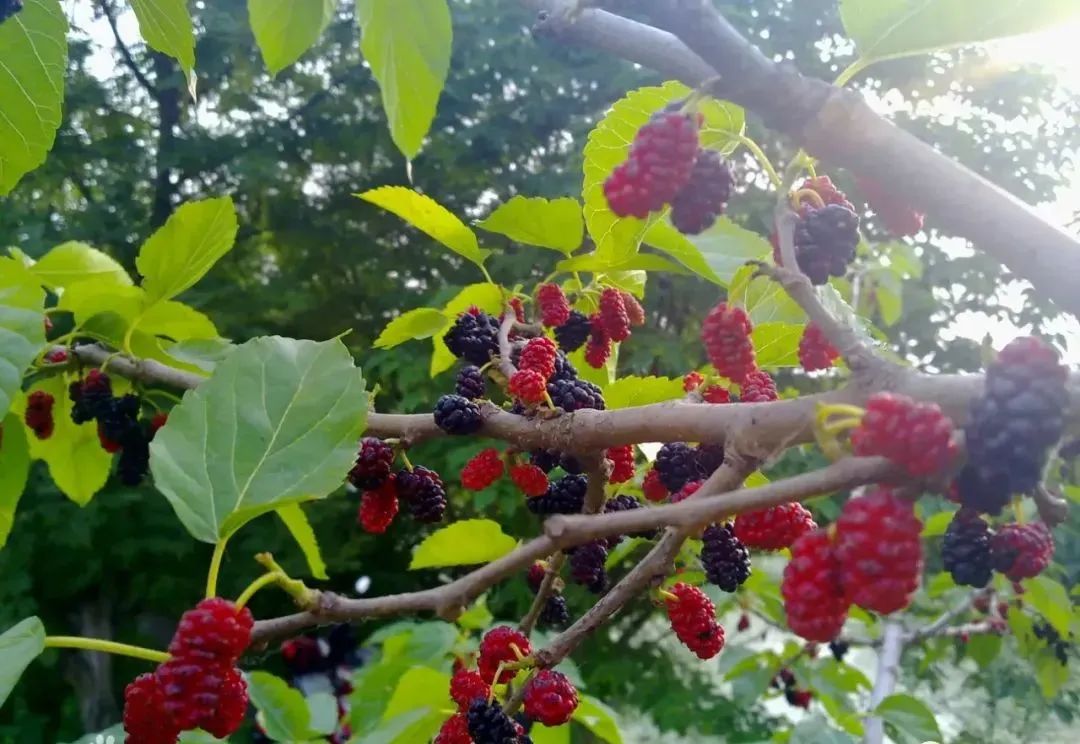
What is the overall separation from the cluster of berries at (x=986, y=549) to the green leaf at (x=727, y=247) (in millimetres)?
309

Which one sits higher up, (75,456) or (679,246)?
(679,246)

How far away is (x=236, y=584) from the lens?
3242mm

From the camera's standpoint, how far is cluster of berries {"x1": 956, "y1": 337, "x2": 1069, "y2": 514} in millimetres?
298

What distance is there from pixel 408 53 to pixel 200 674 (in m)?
0.36

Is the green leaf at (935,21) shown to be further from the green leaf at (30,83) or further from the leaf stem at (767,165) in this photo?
the green leaf at (30,83)

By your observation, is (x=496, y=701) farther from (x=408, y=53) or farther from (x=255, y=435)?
(x=408, y=53)

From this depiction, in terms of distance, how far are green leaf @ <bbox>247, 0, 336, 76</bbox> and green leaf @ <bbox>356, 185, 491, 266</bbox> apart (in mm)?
145

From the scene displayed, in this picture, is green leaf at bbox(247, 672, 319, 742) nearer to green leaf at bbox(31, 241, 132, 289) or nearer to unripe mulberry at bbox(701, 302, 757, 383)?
green leaf at bbox(31, 241, 132, 289)

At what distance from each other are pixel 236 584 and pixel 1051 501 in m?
3.25

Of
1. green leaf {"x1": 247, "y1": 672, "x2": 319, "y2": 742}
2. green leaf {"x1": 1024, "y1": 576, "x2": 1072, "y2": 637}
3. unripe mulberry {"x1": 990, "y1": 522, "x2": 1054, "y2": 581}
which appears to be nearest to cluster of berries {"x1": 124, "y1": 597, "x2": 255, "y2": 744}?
unripe mulberry {"x1": 990, "y1": 522, "x2": 1054, "y2": 581}

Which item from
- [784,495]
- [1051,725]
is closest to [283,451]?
[784,495]

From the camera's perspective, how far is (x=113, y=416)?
90 centimetres

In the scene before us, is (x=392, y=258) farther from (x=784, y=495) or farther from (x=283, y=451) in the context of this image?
(x=784, y=495)

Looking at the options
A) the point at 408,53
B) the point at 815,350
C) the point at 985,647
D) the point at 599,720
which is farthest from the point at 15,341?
the point at 985,647
